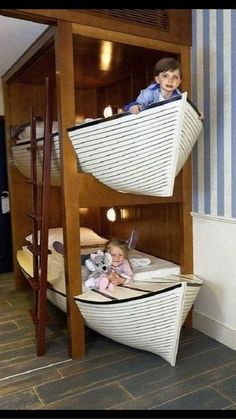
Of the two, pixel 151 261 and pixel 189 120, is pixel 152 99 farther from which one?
pixel 151 261

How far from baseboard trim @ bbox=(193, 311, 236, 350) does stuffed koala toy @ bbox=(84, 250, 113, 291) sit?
2.50 ft

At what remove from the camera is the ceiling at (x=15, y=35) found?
7.20 ft

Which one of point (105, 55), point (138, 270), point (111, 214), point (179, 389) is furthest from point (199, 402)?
point (105, 55)

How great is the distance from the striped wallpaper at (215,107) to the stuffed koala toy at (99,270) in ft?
2.48

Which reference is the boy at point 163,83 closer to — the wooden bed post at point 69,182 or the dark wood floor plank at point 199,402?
the wooden bed post at point 69,182

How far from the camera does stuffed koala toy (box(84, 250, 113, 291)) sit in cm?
218

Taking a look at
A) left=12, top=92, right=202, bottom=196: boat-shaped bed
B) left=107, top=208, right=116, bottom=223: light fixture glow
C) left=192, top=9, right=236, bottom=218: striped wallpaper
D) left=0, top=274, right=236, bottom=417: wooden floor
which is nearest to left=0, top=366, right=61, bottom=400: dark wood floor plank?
left=0, top=274, right=236, bottom=417: wooden floor

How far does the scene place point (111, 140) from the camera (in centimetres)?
185

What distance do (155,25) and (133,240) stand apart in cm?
156

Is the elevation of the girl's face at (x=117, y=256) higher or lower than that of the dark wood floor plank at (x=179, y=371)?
higher

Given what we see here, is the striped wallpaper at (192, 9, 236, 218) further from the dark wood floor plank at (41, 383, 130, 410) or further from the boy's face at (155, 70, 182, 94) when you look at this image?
the dark wood floor plank at (41, 383, 130, 410)

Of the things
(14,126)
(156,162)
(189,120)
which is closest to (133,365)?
(156,162)

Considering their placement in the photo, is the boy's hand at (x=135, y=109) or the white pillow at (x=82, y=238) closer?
the boy's hand at (x=135, y=109)

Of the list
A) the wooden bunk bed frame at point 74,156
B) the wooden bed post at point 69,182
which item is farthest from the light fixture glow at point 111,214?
the wooden bed post at point 69,182
